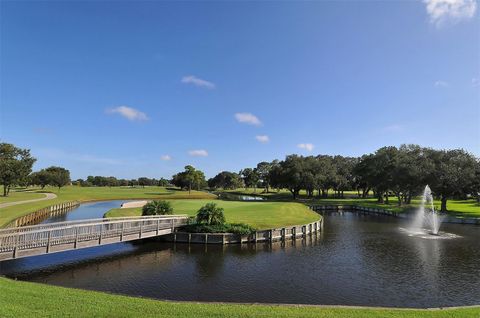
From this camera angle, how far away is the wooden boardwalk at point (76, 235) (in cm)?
2320

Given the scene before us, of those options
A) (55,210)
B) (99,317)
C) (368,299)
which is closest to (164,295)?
(99,317)

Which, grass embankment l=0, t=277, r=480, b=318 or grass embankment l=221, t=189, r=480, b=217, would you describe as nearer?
grass embankment l=0, t=277, r=480, b=318

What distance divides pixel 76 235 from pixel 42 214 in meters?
40.1

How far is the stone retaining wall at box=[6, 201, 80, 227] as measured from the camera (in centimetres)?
4522

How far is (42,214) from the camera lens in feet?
198

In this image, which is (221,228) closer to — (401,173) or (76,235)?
(76,235)

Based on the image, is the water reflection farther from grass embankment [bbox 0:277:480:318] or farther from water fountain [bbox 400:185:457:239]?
water fountain [bbox 400:185:457:239]

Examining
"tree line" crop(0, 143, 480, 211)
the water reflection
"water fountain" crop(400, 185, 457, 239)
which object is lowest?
the water reflection

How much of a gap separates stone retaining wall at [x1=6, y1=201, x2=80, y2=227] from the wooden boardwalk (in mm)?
15913

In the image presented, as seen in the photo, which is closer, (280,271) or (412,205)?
(280,271)

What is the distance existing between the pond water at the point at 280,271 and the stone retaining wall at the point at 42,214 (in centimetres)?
1897

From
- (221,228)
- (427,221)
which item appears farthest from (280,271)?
(427,221)

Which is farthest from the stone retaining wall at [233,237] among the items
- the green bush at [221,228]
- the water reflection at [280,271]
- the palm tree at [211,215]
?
the palm tree at [211,215]

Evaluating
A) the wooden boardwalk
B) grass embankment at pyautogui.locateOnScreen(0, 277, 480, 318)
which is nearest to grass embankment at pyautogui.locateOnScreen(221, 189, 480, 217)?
the wooden boardwalk
